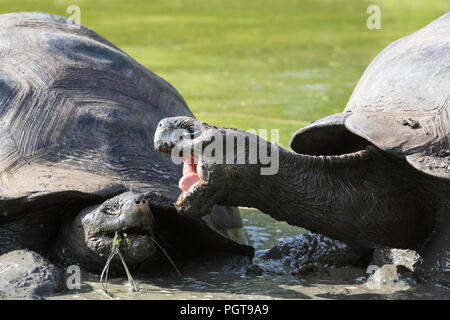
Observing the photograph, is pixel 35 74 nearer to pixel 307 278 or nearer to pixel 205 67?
pixel 307 278

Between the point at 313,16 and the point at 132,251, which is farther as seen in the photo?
the point at 313,16

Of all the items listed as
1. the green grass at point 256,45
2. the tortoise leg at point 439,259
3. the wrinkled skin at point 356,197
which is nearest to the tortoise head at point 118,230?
the wrinkled skin at point 356,197

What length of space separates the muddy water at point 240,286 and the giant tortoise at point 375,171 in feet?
0.64

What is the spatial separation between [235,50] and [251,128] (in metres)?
4.49

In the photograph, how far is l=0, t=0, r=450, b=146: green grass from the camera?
319 inches

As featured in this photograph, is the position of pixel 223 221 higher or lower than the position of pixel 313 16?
lower

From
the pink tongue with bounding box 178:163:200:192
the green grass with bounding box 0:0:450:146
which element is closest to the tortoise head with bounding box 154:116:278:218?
the pink tongue with bounding box 178:163:200:192

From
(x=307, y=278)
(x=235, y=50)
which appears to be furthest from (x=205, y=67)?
(x=307, y=278)

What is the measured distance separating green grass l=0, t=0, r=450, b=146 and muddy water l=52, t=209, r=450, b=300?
8.32 feet

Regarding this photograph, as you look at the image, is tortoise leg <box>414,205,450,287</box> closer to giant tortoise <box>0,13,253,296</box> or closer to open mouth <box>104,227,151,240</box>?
giant tortoise <box>0,13,253,296</box>

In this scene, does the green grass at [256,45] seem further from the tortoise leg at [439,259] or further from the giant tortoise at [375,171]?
the tortoise leg at [439,259]

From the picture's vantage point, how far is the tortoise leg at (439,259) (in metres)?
3.82

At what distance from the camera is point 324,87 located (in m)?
8.91

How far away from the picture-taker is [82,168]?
4012 mm
